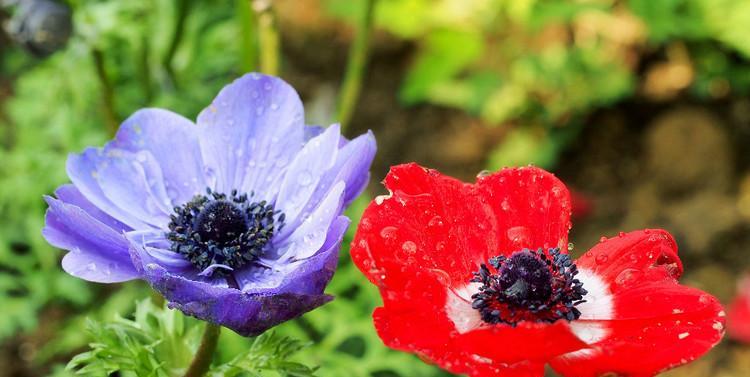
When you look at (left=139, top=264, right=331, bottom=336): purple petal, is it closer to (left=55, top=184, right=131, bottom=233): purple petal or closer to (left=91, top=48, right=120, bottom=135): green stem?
(left=55, top=184, right=131, bottom=233): purple petal

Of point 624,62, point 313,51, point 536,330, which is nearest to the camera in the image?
point 536,330

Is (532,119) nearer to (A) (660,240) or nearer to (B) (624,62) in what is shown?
(B) (624,62)

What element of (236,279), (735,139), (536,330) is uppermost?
(735,139)

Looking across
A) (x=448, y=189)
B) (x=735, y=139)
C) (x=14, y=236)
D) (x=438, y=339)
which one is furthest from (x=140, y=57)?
(x=735, y=139)

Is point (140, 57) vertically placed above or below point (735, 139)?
below

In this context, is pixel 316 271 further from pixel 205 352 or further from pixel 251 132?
pixel 251 132

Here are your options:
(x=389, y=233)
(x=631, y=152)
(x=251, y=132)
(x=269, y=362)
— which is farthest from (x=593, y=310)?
(x=631, y=152)

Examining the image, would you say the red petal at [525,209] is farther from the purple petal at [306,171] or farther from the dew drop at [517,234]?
the purple petal at [306,171]

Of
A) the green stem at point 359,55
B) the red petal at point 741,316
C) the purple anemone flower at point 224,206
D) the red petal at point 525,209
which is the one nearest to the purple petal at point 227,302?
the purple anemone flower at point 224,206
